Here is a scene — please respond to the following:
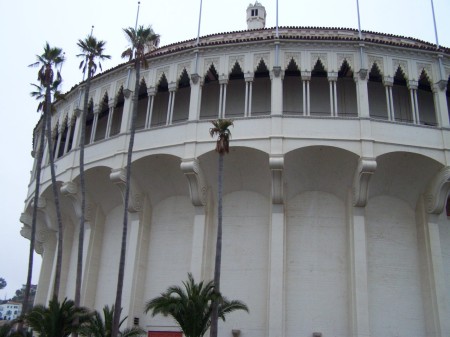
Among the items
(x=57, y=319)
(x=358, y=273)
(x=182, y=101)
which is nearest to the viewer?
(x=57, y=319)

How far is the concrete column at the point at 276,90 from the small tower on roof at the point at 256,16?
44.0ft

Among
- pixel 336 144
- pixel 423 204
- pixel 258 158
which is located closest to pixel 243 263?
pixel 258 158

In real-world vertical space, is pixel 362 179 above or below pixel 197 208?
above

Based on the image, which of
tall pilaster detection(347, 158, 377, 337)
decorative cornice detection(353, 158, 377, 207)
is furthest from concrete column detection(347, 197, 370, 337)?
decorative cornice detection(353, 158, 377, 207)

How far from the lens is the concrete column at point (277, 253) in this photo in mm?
20109

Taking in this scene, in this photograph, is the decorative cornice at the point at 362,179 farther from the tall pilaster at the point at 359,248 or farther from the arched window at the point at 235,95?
the arched window at the point at 235,95

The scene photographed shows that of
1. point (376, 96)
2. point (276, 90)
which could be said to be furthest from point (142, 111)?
point (376, 96)

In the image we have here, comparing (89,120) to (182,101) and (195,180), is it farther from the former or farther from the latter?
(195,180)

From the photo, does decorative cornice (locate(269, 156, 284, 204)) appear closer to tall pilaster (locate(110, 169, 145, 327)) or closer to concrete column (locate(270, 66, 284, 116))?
concrete column (locate(270, 66, 284, 116))

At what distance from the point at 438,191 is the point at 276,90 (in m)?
8.18

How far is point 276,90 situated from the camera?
22859 mm

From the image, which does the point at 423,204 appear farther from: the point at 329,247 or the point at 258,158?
the point at 258,158

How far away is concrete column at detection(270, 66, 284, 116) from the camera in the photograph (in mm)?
22413

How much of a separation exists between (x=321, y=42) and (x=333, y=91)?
2.30 m
